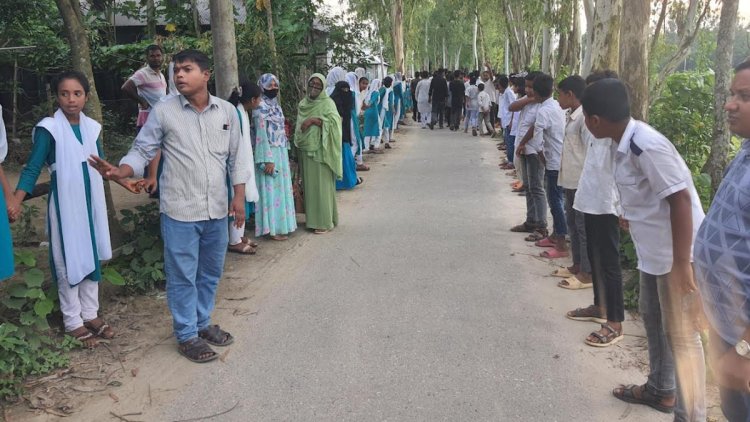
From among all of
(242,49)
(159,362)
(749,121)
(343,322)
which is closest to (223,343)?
(159,362)

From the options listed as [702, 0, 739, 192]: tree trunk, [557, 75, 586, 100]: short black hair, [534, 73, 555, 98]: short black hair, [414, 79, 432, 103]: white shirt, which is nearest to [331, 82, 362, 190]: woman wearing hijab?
[534, 73, 555, 98]: short black hair

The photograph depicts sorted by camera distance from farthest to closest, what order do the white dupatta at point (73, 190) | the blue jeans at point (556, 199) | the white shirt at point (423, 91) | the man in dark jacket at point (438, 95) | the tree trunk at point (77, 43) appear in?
1. the white shirt at point (423, 91)
2. the man in dark jacket at point (438, 95)
3. the blue jeans at point (556, 199)
4. the tree trunk at point (77, 43)
5. the white dupatta at point (73, 190)

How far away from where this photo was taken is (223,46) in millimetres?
6406

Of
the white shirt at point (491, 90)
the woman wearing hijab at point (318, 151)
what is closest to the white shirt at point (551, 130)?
the woman wearing hijab at point (318, 151)

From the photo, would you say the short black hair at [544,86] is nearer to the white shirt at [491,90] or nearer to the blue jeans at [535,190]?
the blue jeans at [535,190]

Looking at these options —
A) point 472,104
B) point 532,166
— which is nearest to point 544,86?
point 532,166

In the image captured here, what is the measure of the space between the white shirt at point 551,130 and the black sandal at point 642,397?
2851 millimetres

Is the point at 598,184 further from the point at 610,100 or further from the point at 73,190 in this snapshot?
the point at 73,190

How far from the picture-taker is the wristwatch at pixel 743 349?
185 cm

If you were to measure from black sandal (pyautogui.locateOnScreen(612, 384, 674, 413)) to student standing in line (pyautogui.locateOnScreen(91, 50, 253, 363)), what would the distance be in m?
2.45

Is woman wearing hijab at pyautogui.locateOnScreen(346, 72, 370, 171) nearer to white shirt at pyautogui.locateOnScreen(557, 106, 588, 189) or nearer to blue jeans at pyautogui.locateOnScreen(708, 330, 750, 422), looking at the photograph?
white shirt at pyautogui.locateOnScreen(557, 106, 588, 189)

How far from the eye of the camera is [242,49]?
9.43 metres

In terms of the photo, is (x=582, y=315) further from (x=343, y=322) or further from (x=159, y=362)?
(x=159, y=362)

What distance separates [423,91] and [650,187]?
17566 millimetres
